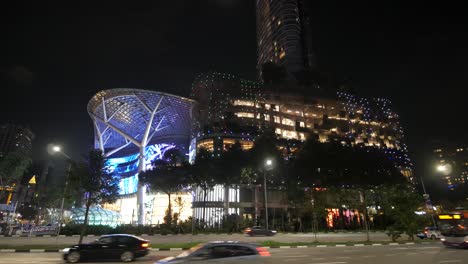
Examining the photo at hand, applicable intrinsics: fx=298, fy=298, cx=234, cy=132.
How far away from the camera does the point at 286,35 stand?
153 meters

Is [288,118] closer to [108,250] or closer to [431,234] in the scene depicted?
[431,234]

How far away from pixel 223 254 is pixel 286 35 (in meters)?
156

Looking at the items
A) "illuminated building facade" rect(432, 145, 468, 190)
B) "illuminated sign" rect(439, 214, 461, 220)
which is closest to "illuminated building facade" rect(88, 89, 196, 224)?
"illuminated sign" rect(439, 214, 461, 220)

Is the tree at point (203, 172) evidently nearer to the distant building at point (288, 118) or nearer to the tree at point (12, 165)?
the distant building at point (288, 118)

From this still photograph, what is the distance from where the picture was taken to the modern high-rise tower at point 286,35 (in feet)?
497

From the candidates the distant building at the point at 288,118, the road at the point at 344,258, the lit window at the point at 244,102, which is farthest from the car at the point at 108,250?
the lit window at the point at 244,102

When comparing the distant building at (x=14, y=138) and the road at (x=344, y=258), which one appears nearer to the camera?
the road at (x=344, y=258)

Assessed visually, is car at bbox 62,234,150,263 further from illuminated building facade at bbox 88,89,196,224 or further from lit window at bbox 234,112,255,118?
lit window at bbox 234,112,255,118

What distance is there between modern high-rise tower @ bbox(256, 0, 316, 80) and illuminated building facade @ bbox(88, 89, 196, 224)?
76.1 meters

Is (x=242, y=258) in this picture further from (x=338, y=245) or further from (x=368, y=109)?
(x=368, y=109)

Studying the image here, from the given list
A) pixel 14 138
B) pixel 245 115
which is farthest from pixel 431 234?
pixel 14 138

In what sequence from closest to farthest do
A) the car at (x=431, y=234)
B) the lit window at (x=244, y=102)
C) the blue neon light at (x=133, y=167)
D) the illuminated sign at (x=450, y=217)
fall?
the illuminated sign at (x=450, y=217)
the car at (x=431, y=234)
the lit window at (x=244, y=102)
the blue neon light at (x=133, y=167)

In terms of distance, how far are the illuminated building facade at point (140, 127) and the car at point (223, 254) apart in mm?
48723

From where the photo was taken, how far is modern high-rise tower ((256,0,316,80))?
151625 mm
